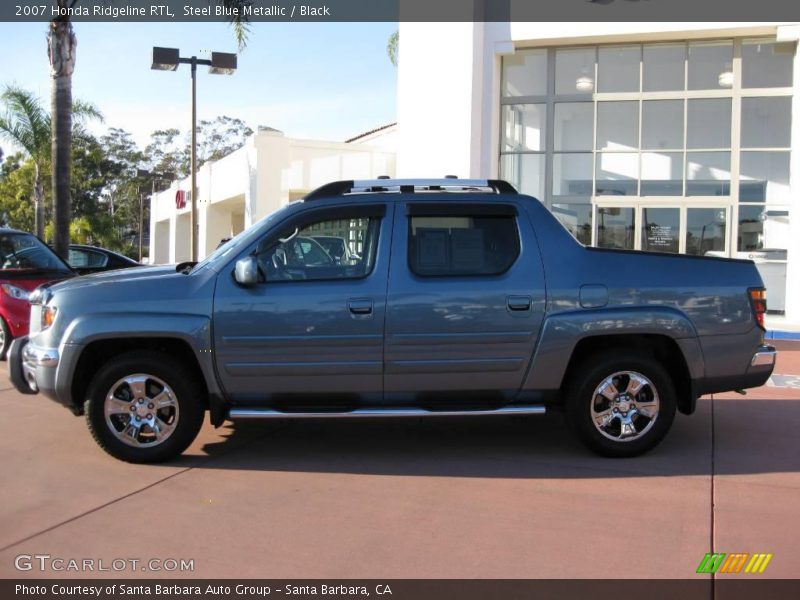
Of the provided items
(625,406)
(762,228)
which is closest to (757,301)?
(625,406)

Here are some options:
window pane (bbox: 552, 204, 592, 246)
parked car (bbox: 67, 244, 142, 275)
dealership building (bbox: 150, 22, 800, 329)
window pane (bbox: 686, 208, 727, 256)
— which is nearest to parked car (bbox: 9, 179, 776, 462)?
parked car (bbox: 67, 244, 142, 275)

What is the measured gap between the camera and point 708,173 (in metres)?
15.6

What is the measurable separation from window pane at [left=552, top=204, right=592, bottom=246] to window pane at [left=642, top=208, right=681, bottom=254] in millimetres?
1076

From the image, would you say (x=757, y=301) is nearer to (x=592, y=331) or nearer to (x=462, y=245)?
(x=592, y=331)

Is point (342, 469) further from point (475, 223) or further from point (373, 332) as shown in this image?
point (475, 223)

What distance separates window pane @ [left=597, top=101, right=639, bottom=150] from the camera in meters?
16.0

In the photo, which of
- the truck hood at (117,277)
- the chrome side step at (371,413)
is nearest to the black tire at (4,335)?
the truck hood at (117,277)

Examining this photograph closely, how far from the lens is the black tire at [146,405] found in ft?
18.1

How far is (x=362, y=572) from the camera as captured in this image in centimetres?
389

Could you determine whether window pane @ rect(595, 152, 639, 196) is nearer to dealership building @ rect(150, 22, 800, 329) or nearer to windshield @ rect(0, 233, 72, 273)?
dealership building @ rect(150, 22, 800, 329)

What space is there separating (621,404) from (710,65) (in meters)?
12.0

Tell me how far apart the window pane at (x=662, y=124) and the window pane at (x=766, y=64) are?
52.4 inches

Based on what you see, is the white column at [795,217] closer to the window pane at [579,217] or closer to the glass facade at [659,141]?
the glass facade at [659,141]

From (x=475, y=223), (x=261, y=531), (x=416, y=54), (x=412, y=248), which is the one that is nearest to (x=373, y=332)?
(x=412, y=248)
